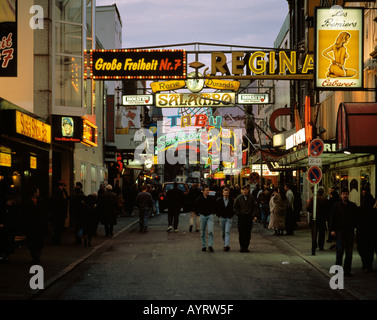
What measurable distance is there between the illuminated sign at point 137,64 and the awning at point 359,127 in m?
6.50

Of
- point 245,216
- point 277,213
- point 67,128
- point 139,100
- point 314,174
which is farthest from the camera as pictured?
point 139,100

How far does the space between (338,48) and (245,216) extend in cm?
589

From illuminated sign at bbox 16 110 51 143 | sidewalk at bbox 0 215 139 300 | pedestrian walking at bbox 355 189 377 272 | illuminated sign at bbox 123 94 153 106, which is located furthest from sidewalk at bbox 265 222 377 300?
illuminated sign at bbox 123 94 153 106

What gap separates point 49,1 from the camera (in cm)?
2202

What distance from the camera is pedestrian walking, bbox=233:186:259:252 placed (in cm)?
1762

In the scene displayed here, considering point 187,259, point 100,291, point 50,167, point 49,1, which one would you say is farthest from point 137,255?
point 49,1

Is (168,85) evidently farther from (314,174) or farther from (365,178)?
(314,174)

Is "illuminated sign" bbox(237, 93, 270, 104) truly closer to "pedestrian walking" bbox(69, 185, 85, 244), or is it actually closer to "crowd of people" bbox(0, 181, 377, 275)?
"crowd of people" bbox(0, 181, 377, 275)

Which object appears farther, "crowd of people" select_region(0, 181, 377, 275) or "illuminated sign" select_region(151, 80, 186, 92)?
"illuminated sign" select_region(151, 80, 186, 92)

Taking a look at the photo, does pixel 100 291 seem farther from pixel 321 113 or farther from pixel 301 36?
pixel 301 36

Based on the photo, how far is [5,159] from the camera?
58.1 feet

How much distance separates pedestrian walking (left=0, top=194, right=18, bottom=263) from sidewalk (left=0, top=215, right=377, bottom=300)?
29cm

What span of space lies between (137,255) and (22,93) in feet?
28.3

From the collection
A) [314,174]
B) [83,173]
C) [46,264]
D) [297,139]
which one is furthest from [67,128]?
[297,139]
